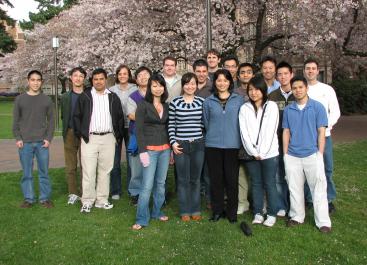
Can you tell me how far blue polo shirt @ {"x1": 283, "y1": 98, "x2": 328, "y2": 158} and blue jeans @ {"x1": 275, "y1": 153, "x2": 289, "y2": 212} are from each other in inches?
17.5

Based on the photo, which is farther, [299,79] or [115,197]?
[115,197]

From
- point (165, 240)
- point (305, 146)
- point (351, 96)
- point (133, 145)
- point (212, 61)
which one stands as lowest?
point (165, 240)

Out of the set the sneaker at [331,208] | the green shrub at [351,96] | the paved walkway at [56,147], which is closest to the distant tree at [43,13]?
the green shrub at [351,96]

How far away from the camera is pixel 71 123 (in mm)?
6469

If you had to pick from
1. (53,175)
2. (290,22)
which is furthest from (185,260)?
(290,22)

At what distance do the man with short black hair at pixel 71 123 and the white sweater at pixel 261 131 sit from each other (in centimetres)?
264

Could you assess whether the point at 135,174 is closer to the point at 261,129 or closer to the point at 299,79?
the point at 261,129

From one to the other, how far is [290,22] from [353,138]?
4.61 metres

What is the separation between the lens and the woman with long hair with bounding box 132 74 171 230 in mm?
5527

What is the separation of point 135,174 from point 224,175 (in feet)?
5.29

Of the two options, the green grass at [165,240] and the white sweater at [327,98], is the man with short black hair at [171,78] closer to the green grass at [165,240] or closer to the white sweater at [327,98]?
the green grass at [165,240]

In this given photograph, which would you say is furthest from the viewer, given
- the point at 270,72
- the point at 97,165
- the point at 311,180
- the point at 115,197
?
the point at 115,197

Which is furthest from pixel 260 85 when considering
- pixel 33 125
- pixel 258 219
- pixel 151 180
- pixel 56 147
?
pixel 56 147

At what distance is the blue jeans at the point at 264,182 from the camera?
549cm
